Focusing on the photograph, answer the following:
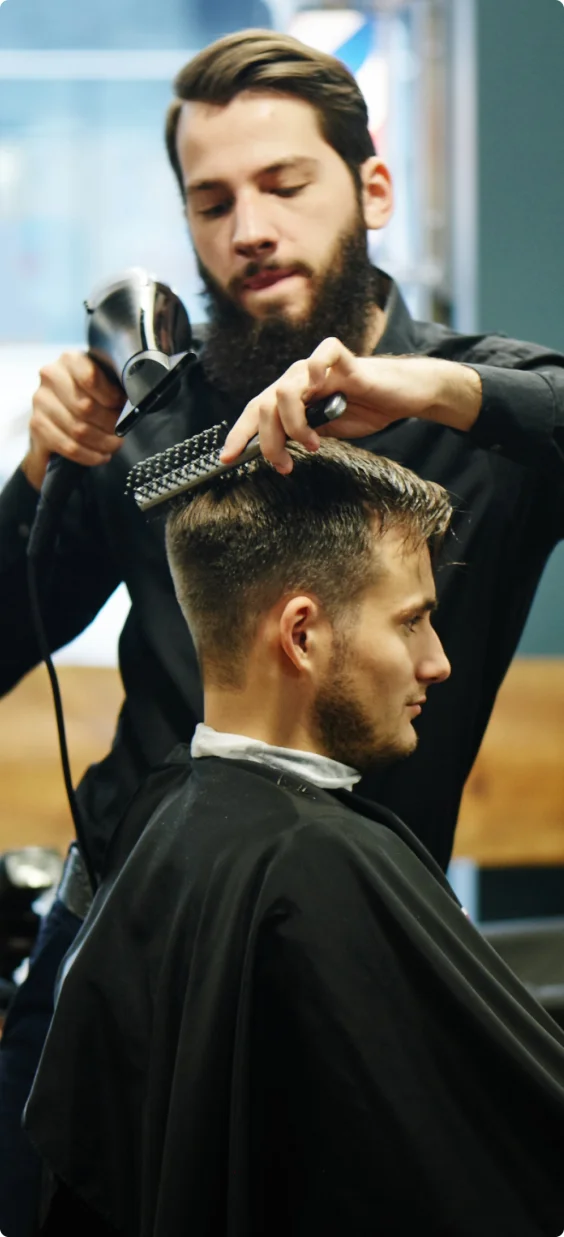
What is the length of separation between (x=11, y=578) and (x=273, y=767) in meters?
0.44

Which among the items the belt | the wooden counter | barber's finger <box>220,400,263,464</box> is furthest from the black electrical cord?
the wooden counter

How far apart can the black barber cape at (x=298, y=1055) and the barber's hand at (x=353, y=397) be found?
0.36 metres

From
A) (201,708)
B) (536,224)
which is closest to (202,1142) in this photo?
(201,708)

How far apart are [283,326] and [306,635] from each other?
1.15ft

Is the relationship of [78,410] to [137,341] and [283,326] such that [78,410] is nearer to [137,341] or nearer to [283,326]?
[137,341]

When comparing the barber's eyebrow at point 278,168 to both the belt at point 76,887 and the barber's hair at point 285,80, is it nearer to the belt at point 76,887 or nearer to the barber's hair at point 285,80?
the barber's hair at point 285,80

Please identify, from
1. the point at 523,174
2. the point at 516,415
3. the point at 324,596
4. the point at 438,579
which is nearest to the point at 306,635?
the point at 324,596

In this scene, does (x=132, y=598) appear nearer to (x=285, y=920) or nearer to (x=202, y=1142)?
(x=285, y=920)

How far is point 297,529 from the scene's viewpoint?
129 cm

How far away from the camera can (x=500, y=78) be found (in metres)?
2.35

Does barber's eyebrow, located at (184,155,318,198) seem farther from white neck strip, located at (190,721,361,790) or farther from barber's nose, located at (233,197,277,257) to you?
white neck strip, located at (190,721,361,790)

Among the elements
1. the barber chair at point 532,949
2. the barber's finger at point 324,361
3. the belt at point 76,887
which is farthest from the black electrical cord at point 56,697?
the barber chair at point 532,949

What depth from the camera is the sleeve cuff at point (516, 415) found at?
49.5 inches

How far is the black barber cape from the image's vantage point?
112cm
